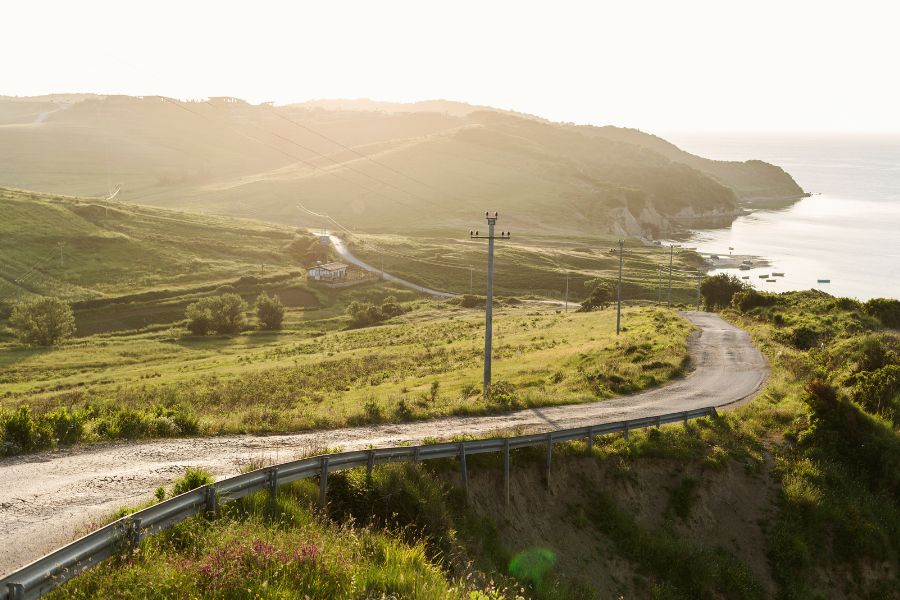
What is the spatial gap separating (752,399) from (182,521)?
2850 cm

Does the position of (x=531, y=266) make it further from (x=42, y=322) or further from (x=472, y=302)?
(x=42, y=322)

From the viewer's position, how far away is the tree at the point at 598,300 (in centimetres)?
8956

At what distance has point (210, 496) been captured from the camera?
12.4m

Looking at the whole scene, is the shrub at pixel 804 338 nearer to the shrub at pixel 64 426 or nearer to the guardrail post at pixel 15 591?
the shrub at pixel 64 426

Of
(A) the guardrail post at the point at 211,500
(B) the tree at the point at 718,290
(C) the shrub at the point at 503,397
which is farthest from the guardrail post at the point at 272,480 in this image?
(B) the tree at the point at 718,290

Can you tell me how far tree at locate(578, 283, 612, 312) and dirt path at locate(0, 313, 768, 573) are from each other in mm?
55898

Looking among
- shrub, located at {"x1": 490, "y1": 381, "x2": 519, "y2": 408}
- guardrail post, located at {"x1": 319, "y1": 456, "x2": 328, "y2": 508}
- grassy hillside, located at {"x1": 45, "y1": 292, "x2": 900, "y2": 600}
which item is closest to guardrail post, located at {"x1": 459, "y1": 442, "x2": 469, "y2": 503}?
grassy hillside, located at {"x1": 45, "y1": 292, "x2": 900, "y2": 600}

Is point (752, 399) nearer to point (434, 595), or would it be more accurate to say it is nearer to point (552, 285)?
point (434, 595)

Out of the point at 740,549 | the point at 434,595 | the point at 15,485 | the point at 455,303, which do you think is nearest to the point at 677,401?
the point at 740,549

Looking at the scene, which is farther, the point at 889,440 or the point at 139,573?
the point at 889,440

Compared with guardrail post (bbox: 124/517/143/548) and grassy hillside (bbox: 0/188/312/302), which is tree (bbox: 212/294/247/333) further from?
guardrail post (bbox: 124/517/143/548)

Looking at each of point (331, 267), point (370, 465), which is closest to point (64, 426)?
point (370, 465)

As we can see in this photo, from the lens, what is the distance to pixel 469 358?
167ft

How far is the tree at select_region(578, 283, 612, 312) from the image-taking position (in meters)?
89.6
